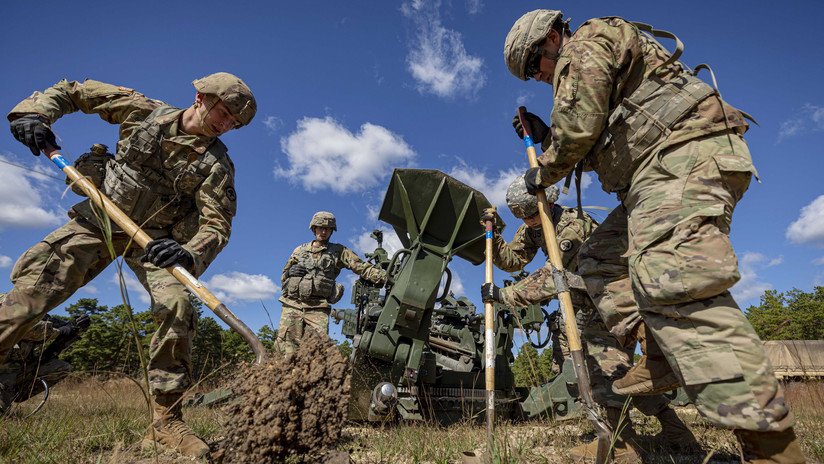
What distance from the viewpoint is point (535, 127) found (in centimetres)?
334

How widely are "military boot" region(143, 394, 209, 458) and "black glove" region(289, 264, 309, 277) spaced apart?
502 centimetres

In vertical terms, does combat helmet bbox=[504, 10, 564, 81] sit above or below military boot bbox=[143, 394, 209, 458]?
above

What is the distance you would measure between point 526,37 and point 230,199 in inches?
95.5

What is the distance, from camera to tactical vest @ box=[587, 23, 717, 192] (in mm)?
2055

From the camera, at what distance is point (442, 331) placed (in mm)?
7633

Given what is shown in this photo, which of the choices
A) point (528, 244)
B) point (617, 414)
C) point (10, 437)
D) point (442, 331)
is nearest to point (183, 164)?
point (10, 437)

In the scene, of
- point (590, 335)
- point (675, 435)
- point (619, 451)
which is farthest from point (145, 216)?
point (675, 435)

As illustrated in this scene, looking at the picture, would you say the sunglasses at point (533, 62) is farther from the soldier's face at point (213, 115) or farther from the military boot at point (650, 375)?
the soldier's face at point (213, 115)

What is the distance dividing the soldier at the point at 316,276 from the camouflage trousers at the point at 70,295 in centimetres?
447

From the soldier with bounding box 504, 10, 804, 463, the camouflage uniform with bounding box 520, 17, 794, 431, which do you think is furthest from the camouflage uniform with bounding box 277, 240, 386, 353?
the camouflage uniform with bounding box 520, 17, 794, 431

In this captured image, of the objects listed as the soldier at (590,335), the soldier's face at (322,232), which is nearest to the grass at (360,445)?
the soldier at (590,335)

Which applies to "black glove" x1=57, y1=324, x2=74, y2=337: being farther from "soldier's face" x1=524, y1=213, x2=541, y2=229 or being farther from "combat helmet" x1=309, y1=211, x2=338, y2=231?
"soldier's face" x1=524, y1=213, x2=541, y2=229

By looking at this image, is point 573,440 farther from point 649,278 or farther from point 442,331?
point 442,331

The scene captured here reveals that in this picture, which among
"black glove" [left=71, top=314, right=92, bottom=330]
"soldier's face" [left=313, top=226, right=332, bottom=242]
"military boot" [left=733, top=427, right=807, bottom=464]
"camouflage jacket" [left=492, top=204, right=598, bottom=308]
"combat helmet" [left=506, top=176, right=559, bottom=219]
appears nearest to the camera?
"military boot" [left=733, top=427, right=807, bottom=464]
